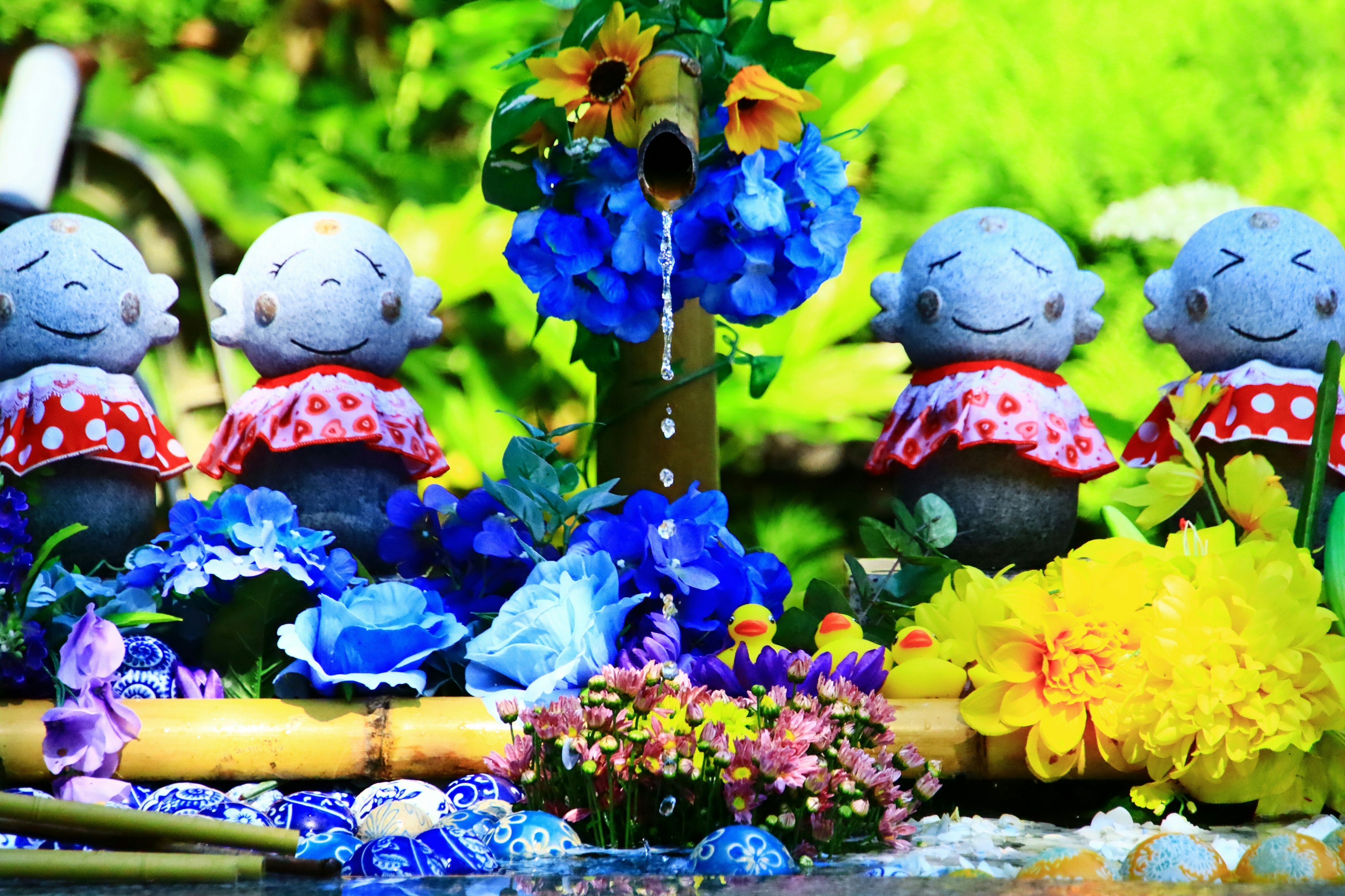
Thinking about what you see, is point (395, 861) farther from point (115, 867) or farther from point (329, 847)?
point (115, 867)

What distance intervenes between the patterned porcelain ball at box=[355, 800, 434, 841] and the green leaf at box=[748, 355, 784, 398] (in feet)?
2.28

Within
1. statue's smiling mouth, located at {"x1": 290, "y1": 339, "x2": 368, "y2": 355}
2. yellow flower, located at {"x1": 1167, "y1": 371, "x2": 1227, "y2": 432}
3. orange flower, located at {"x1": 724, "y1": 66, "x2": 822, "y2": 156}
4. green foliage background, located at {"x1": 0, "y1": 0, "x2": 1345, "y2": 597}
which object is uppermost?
green foliage background, located at {"x1": 0, "y1": 0, "x2": 1345, "y2": 597}

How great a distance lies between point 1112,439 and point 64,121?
1956mm

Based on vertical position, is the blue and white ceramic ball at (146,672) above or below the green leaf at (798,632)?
below

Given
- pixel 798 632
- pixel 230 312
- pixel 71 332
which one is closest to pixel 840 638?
pixel 798 632

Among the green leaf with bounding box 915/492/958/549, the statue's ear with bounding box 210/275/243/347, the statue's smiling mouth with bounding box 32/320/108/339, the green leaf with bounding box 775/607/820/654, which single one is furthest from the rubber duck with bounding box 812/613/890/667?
the statue's smiling mouth with bounding box 32/320/108/339

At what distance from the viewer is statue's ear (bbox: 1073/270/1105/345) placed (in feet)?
6.15

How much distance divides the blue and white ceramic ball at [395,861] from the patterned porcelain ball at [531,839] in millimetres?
53

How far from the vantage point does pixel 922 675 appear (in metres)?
1.29

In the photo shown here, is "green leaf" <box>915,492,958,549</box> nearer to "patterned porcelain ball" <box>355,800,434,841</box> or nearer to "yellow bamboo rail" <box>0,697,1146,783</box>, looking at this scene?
"yellow bamboo rail" <box>0,697,1146,783</box>

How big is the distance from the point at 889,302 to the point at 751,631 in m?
0.75

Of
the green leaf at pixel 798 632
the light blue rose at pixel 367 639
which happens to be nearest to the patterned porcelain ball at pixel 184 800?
the light blue rose at pixel 367 639

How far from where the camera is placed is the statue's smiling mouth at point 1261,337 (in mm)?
1789

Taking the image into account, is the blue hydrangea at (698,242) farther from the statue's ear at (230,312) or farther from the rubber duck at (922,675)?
the statue's ear at (230,312)
